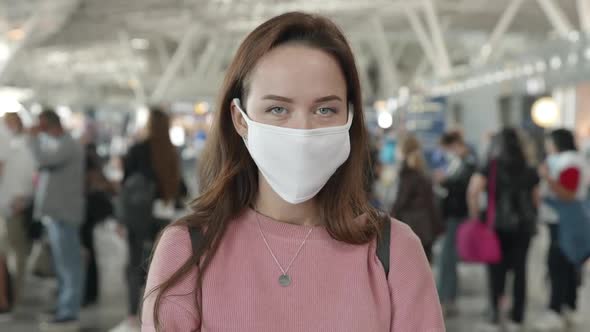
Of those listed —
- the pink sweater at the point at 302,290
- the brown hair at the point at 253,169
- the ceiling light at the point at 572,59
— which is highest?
the brown hair at the point at 253,169

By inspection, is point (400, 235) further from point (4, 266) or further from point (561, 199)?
point (4, 266)

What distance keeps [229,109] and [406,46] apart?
48951 mm

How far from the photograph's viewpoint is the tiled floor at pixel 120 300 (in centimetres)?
693

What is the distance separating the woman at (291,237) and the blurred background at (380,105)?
25 cm

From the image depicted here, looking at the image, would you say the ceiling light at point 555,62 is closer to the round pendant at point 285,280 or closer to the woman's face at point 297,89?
the woman's face at point 297,89

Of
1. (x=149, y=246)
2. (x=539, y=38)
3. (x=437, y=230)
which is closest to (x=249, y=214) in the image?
(x=149, y=246)

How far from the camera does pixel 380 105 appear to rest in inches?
765

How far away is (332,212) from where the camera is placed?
176 cm

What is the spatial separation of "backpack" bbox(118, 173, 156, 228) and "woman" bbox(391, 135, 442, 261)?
2.29 m

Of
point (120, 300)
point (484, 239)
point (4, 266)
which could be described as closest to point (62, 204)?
point (4, 266)

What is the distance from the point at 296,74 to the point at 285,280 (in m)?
0.46

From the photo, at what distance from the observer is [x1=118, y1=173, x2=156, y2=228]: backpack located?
20.4 ft

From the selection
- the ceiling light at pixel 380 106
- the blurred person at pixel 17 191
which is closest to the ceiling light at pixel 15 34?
the ceiling light at pixel 380 106

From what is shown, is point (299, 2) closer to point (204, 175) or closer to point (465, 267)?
point (465, 267)
